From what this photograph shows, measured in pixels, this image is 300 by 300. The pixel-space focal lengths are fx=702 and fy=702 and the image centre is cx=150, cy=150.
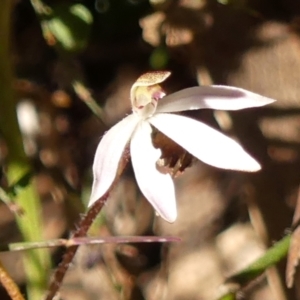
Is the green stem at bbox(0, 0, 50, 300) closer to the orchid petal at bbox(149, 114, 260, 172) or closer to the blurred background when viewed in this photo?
the blurred background

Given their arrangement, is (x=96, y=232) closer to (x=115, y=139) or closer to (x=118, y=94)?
(x=118, y=94)

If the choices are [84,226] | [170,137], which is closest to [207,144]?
[170,137]

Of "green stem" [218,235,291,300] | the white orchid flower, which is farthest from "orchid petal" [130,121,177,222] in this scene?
"green stem" [218,235,291,300]

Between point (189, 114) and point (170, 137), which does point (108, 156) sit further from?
point (189, 114)

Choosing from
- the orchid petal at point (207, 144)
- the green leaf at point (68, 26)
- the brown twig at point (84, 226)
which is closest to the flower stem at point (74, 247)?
the brown twig at point (84, 226)

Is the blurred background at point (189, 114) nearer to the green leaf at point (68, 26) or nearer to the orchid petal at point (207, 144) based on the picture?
the green leaf at point (68, 26)

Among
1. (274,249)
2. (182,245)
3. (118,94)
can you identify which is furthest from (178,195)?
(274,249)
